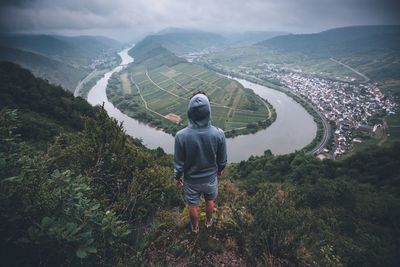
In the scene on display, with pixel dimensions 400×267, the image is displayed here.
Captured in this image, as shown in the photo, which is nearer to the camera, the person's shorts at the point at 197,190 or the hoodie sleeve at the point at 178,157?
the hoodie sleeve at the point at 178,157

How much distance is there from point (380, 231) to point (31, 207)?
11.8 m

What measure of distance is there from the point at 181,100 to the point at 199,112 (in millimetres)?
72186

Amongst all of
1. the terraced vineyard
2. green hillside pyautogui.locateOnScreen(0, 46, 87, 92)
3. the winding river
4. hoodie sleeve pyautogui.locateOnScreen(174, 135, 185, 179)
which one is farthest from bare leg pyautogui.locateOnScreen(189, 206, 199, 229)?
green hillside pyautogui.locateOnScreen(0, 46, 87, 92)

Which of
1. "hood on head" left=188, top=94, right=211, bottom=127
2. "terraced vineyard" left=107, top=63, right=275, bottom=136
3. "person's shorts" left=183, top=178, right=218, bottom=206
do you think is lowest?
"terraced vineyard" left=107, top=63, right=275, bottom=136

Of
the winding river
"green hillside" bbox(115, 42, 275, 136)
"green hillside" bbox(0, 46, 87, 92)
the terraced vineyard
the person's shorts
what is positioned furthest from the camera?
"green hillside" bbox(0, 46, 87, 92)

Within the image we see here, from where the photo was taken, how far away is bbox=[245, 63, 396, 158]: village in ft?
179

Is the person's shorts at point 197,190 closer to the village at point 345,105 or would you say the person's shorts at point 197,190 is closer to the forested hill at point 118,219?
the forested hill at point 118,219

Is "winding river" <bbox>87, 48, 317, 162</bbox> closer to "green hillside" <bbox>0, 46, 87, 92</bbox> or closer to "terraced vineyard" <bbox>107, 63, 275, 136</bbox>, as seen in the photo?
"terraced vineyard" <bbox>107, 63, 275, 136</bbox>

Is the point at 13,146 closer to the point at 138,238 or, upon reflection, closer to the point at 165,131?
the point at 138,238

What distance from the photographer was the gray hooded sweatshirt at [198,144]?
3359 millimetres

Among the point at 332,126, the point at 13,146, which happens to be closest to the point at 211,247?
the point at 13,146

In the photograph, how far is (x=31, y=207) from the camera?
2.58 m

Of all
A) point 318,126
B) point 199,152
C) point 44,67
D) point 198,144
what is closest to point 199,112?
point 198,144

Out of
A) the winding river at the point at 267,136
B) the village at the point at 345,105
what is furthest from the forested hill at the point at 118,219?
the village at the point at 345,105
